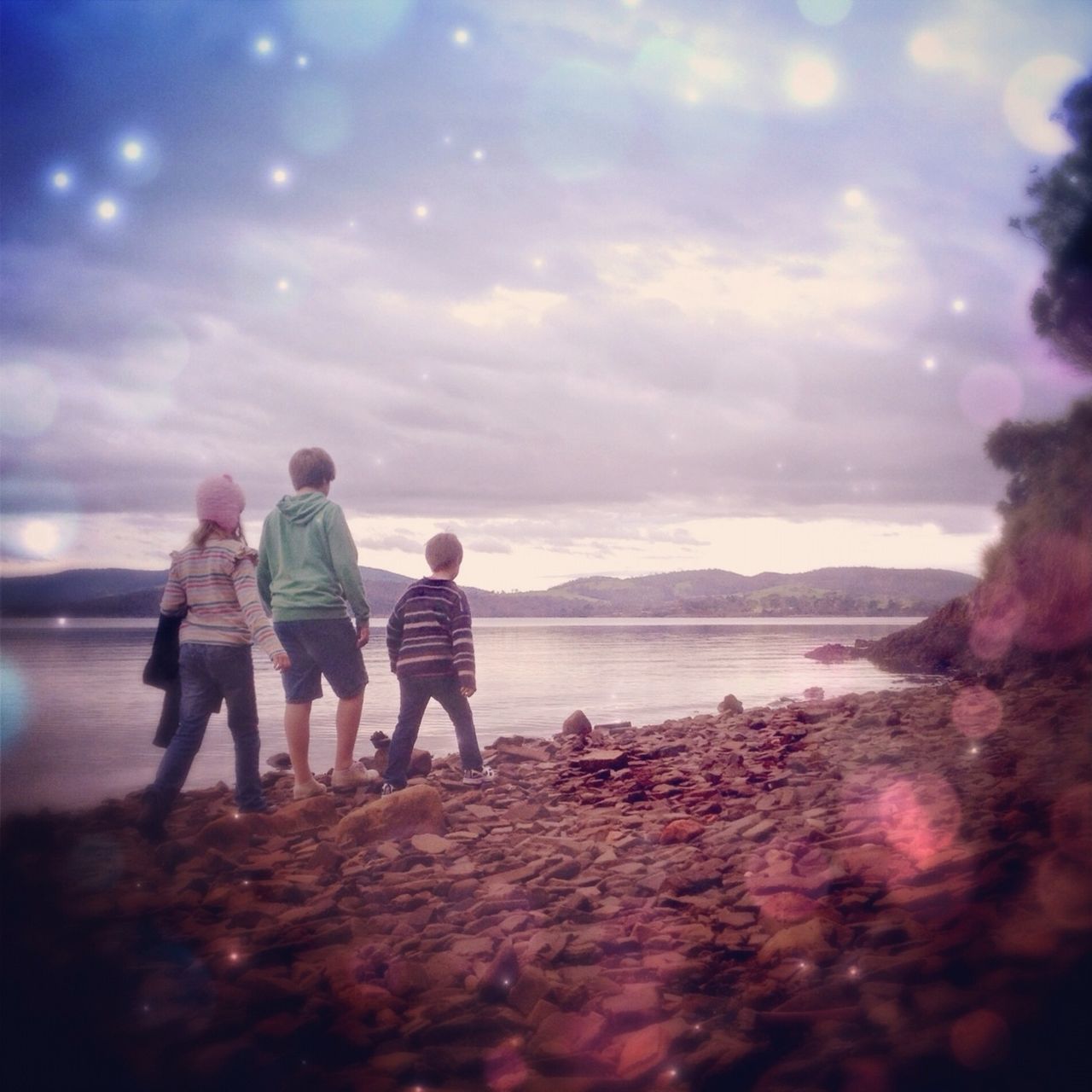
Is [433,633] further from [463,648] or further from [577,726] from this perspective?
[577,726]

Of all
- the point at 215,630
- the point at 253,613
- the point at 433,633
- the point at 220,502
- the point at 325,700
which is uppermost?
the point at 220,502

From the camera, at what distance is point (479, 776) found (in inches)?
310

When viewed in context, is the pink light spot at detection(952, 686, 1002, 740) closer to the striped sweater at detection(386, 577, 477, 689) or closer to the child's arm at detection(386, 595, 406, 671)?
the striped sweater at detection(386, 577, 477, 689)

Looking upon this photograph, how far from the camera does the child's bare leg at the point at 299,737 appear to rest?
6.86 metres

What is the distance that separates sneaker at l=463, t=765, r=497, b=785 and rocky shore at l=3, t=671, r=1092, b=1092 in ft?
4.16

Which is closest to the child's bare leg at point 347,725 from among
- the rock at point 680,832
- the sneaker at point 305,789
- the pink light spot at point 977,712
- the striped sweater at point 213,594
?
the sneaker at point 305,789

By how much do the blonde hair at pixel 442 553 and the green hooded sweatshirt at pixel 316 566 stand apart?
3.88 ft

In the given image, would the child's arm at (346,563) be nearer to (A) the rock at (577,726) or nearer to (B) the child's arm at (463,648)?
(B) the child's arm at (463,648)

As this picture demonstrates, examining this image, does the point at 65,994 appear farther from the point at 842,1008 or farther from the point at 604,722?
the point at 604,722

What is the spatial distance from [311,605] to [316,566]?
314mm

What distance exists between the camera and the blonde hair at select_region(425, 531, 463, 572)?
7.98 metres

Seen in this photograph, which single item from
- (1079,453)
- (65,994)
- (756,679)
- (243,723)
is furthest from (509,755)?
(756,679)

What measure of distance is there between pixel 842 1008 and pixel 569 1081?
3.00 feet

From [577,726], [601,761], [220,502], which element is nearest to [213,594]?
[220,502]
